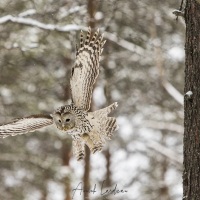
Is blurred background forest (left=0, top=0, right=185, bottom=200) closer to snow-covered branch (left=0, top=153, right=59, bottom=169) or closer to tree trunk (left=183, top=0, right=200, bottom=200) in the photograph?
snow-covered branch (left=0, top=153, right=59, bottom=169)

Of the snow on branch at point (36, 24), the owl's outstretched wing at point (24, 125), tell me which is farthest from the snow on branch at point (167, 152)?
the owl's outstretched wing at point (24, 125)

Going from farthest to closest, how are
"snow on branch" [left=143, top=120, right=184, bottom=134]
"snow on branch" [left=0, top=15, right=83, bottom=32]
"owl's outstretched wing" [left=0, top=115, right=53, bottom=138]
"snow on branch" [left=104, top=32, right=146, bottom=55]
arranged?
"snow on branch" [left=143, top=120, right=184, bottom=134], "snow on branch" [left=104, top=32, right=146, bottom=55], "snow on branch" [left=0, top=15, right=83, bottom=32], "owl's outstretched wing" [left=0, top=115, right=53, bottom=138]

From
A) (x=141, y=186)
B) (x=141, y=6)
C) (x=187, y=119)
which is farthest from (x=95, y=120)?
(x=141, y=186)

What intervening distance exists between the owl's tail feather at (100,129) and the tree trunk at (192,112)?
3.09 ft

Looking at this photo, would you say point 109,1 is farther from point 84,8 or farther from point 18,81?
point 18,81

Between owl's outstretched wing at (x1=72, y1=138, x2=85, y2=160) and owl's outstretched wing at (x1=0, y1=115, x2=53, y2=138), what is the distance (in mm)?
158

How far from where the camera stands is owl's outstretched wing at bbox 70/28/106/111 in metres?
2.82

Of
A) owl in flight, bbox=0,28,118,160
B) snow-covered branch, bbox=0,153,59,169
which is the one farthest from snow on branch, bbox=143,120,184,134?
owl in flight, bbox=0,28,118,160

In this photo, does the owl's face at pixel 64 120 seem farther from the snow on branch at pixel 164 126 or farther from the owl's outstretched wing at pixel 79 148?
the snow on branch at pixel 164 126

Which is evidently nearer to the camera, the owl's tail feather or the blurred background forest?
the owl's tail feather

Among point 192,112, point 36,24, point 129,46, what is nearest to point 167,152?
point 129,46

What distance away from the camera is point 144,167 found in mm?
15570

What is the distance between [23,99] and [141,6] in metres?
2.43

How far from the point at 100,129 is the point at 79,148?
4.7 inches
